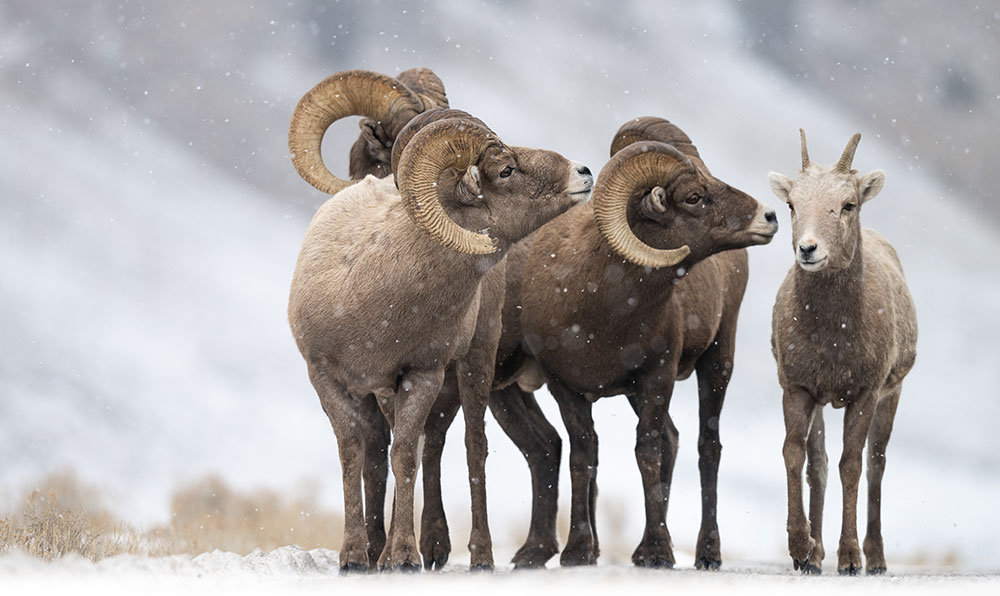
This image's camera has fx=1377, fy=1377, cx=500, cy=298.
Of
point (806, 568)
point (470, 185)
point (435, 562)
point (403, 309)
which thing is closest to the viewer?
point (470, 185)

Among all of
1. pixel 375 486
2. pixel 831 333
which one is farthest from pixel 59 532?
pixel 831 333

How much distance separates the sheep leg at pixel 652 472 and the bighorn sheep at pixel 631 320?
0.04 ft

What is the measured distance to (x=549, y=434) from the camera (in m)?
14.2

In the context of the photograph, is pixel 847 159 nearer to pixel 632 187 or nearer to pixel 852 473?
pixel 632 187

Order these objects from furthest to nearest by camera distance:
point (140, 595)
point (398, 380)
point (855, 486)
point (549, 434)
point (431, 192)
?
point (549, 434)
point (855, 486)
point (398, 380)
point (431, 192)
point (140, 595)

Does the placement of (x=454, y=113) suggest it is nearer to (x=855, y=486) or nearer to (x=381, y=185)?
(x=381, y=185)

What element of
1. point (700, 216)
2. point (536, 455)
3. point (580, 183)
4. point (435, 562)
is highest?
point (700, 216)

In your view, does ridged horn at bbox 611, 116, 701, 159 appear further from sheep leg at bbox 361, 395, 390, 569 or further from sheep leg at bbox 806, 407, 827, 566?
sheep leg at bbox 361, 395, 390, 569

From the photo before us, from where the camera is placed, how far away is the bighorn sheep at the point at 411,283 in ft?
34.0

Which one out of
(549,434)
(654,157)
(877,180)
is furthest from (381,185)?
(877,180)

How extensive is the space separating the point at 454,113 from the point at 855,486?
4706 millimetres

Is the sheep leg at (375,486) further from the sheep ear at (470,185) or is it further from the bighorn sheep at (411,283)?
the sheep ear at (470,185)

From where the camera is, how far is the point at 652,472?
12.6m

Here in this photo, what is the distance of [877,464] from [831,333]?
7.88 feet
